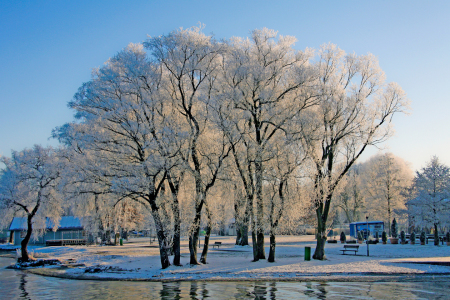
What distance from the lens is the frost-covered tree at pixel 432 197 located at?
40.7 m

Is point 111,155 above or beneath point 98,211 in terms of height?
above

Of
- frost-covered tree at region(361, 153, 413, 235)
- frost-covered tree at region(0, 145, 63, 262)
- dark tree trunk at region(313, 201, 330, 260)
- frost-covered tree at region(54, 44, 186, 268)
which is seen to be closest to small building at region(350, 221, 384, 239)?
frost-covered tree at region(361, 153, 413, 235)

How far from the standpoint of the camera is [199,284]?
17.5 meters

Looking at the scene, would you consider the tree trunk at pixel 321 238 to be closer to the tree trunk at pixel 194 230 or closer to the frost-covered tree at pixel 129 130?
the tree trunk at pixel 194 230

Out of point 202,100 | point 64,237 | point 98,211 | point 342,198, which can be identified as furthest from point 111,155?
point 342,198

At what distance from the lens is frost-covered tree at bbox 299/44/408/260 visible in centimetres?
2464

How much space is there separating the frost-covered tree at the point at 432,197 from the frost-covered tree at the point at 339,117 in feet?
68.5

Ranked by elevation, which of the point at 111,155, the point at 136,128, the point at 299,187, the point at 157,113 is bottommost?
the point at 299,187

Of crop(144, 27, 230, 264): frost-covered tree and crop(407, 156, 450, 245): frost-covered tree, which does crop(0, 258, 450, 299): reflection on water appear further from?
crop(407, 156, 450, 245): frost-covered tree

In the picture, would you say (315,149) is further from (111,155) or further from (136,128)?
(111,155)

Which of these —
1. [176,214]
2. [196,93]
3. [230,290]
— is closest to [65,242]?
[176,214]

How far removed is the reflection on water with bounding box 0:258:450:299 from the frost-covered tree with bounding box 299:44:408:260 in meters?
8.68

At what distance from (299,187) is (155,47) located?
13266mm

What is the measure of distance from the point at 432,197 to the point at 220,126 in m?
31.5
